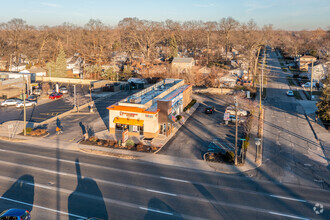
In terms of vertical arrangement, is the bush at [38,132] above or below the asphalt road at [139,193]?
above

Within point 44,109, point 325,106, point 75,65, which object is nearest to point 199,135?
point 325,106

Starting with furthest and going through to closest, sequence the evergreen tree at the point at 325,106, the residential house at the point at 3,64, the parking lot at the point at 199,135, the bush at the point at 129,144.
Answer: the residential house at the point at 3,64
the evergreen tree at the point at 325,106
the bush at the point at 129,144
the parking lot at the point at 199,135

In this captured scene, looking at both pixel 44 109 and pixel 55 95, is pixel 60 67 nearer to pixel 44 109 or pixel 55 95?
pixel 55 95

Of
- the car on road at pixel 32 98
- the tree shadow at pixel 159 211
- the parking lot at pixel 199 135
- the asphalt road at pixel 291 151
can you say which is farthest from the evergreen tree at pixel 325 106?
the car on road at pixel 32 98

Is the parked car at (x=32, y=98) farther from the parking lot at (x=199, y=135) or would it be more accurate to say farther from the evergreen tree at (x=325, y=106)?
the evergreen tree at (x=325, y=106)

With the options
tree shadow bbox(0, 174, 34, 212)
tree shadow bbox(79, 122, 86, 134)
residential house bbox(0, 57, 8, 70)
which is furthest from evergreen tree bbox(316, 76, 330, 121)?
residential house bbox(0, 57, 8, 70)

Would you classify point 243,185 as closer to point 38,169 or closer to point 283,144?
point 283,144

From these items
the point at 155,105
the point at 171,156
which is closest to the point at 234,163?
the point at 171,156

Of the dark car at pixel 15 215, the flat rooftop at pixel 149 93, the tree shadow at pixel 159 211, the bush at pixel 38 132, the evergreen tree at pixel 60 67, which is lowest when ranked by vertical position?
the tree shadow at pixel 159 211
